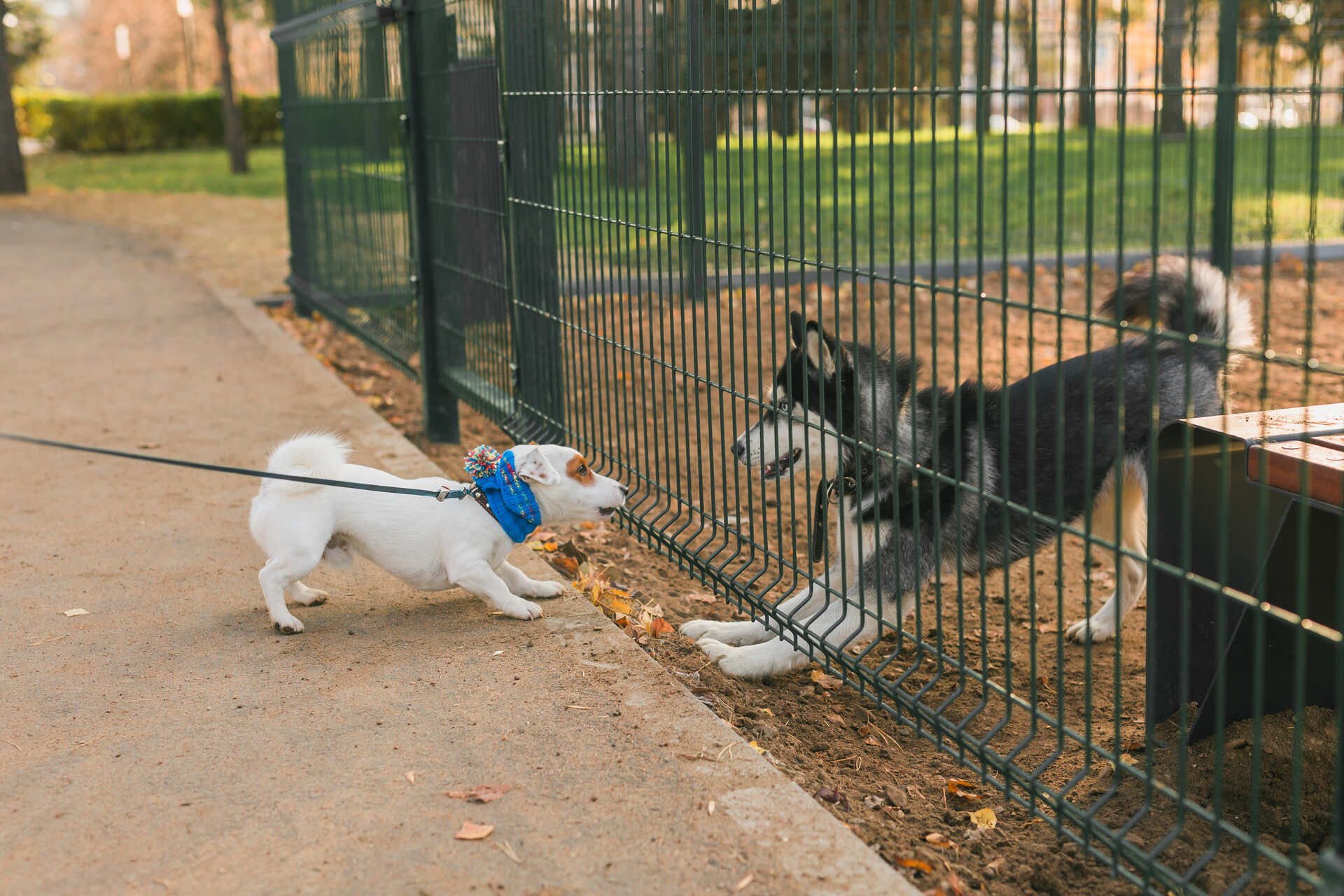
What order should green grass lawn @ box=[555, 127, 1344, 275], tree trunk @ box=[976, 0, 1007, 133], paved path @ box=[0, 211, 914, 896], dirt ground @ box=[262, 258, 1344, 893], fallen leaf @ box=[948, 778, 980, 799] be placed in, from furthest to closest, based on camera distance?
1. green grass lawn @ box=[555, 127, 1344, 275]
2. fallen leaf @ box=[948, 778, 980, 799]
3. dirt ground @ box=[262, 258, 1344, 893]
4. paved path @ box=[0, 211, 914, 896]
5. tree trunk @ box=[976, 0, 1007, 133]

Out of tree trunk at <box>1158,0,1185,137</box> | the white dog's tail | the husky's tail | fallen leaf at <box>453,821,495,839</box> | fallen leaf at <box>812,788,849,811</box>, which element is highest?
tree trunk at <box>1158,0,1185,137</box>

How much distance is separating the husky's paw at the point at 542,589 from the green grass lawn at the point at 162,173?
51.3 ft

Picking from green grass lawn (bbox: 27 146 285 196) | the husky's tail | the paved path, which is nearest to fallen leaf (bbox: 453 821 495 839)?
the paved path

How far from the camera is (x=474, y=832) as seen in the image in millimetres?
2848

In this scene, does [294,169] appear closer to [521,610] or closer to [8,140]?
[521,610]

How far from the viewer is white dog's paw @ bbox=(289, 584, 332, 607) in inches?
171

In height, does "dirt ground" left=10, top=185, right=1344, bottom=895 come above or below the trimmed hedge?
below

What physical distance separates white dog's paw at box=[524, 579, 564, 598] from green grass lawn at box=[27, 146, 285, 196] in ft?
51.4

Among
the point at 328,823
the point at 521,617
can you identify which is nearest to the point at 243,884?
the point at 328,823

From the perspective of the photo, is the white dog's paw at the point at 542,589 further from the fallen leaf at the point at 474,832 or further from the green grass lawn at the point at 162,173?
the green grass lawn at the point at 162,173

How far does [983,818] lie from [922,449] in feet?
3.47

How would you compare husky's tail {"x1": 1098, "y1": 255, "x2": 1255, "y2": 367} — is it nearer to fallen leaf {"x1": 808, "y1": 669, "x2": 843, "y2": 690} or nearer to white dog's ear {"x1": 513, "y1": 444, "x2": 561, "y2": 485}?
fallen leaf {"x1": 808, "y1": 669, "x2": 843, "y2": 690}

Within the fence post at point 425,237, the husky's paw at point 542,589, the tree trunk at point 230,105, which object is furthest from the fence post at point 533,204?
the tree trunk at point 230,105

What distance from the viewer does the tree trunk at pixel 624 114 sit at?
169 inches
